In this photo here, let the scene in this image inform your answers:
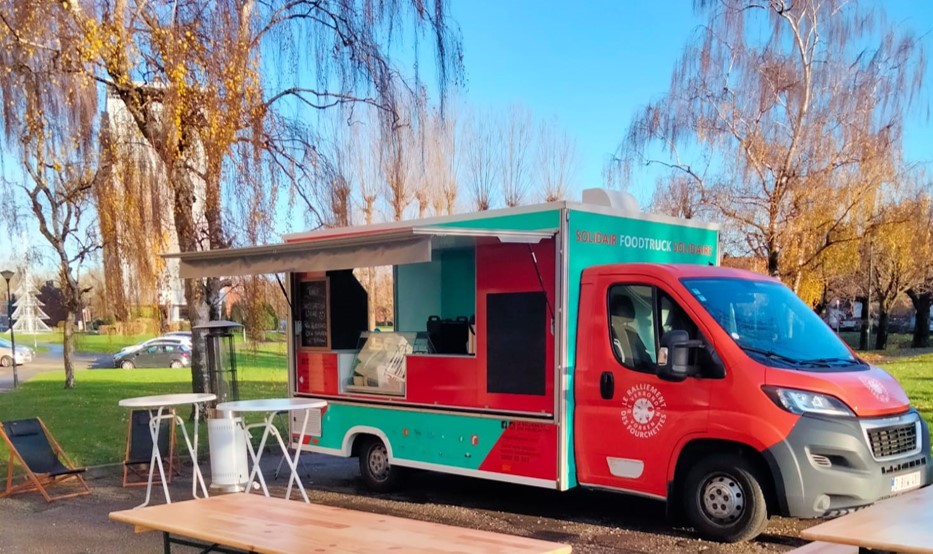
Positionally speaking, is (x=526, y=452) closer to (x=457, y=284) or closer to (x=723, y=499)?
(x=723, y=499)

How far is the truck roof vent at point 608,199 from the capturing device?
7.32m

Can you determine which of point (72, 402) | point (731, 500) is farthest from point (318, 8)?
point (72, 402)

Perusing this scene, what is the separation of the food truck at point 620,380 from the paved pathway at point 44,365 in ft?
55.7

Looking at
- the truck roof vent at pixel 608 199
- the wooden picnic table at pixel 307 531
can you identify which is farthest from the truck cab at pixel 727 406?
the wooden picnic table at pixel 307 531

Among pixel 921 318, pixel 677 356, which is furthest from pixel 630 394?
pixel 921 318

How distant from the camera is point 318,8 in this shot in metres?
7.96

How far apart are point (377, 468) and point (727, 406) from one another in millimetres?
3953

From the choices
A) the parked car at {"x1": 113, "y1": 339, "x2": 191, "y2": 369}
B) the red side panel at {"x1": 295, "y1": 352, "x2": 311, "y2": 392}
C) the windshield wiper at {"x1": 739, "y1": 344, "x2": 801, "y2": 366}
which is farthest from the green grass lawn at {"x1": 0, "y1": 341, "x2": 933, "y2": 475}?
→ the windshield wiper at {"x1": 739, "y1": 344, "x2": 801, "y2": 366}

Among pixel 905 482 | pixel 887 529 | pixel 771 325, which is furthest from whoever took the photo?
pixel 771 325

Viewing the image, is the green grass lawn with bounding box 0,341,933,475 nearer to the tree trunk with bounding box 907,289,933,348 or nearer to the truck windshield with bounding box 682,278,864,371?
the truck windshield with bounding box 682,278,864,371

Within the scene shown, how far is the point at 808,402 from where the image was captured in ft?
18.2

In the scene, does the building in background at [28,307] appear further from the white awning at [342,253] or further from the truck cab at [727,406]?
the truck cab at [727,406]

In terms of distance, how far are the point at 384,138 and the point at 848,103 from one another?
13.6 m

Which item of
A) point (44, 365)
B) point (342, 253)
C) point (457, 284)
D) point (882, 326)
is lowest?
point (44, 365)
